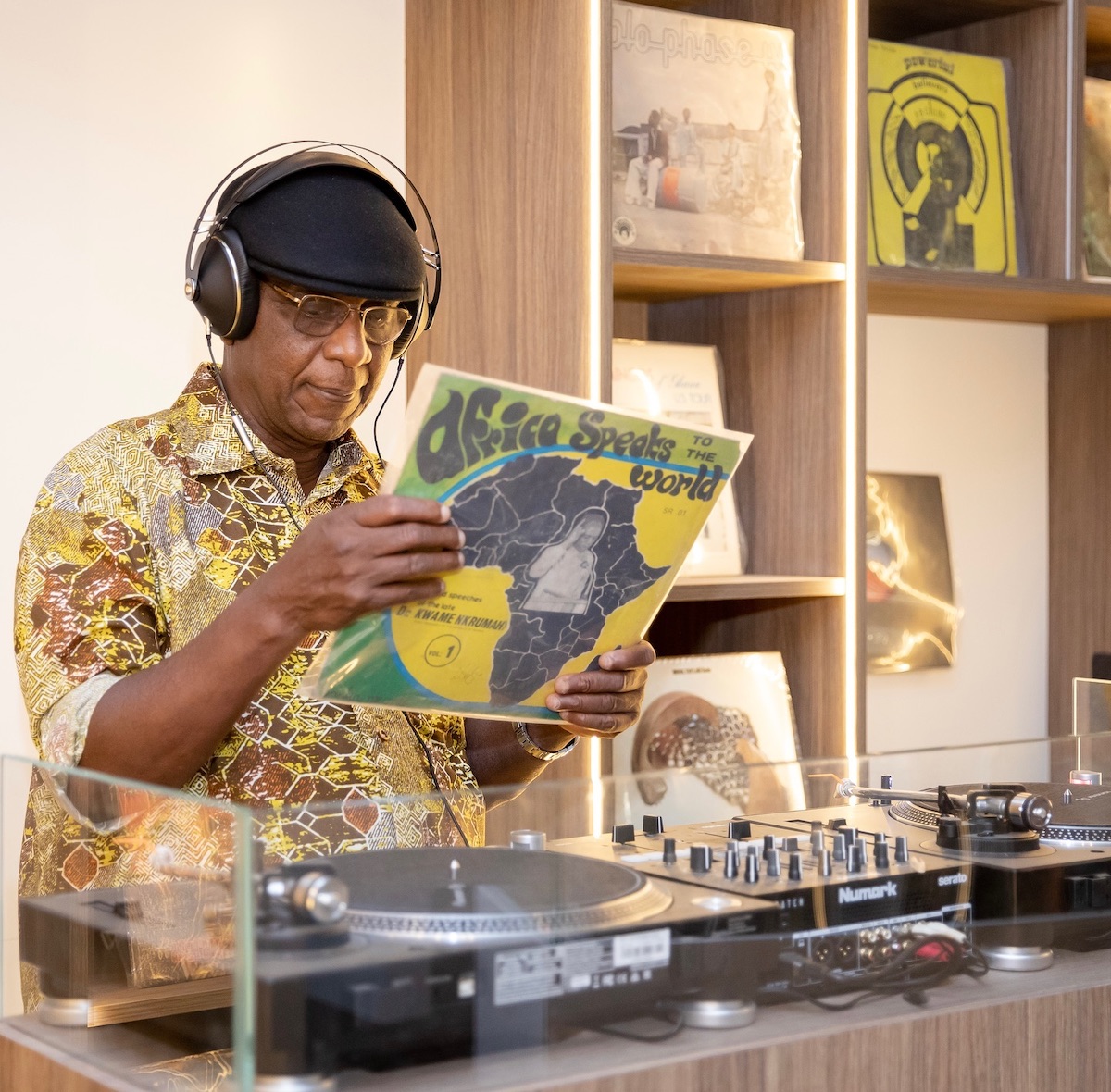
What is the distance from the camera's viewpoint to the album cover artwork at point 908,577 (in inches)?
106

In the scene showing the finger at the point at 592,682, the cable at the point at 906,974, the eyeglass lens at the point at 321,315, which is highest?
the eyeglass lens at the point at 321,315

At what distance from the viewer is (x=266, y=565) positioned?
145 cm

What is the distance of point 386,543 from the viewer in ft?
3.70

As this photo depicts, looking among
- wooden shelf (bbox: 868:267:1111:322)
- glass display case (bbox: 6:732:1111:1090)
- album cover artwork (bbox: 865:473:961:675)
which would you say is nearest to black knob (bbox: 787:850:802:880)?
glass display case (bbox: 6:732:1111:1090)

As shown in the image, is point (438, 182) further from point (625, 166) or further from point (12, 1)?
point (12, 1)

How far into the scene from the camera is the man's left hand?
136 centimetres

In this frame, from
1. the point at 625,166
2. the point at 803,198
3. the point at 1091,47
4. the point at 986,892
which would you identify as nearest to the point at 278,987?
the point at 986,892

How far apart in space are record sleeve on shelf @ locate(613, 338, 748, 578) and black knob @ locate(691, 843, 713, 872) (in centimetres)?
124

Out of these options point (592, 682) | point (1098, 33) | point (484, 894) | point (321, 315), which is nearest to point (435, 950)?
point (484, 894)

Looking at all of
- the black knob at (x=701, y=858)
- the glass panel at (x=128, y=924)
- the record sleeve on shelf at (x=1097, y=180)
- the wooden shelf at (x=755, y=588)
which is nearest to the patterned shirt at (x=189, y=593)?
the glass panel at (x=128, y=924)

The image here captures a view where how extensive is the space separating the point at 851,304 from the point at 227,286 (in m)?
1.12

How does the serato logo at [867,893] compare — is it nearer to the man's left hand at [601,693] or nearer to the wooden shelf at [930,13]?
the man's left hand at [601,693]

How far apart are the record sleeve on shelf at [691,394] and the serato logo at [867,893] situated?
1.23 meters

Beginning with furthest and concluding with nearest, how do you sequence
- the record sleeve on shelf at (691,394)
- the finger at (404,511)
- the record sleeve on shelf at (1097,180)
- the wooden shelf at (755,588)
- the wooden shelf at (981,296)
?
1. the record sleeve on shelf at (1097,180)
2. the wooden shelf at (981,296)
3. the record sleeve on shelf at (691,394)
4. the wooden shelf at (755,588)
5. the finger at (404,511)
